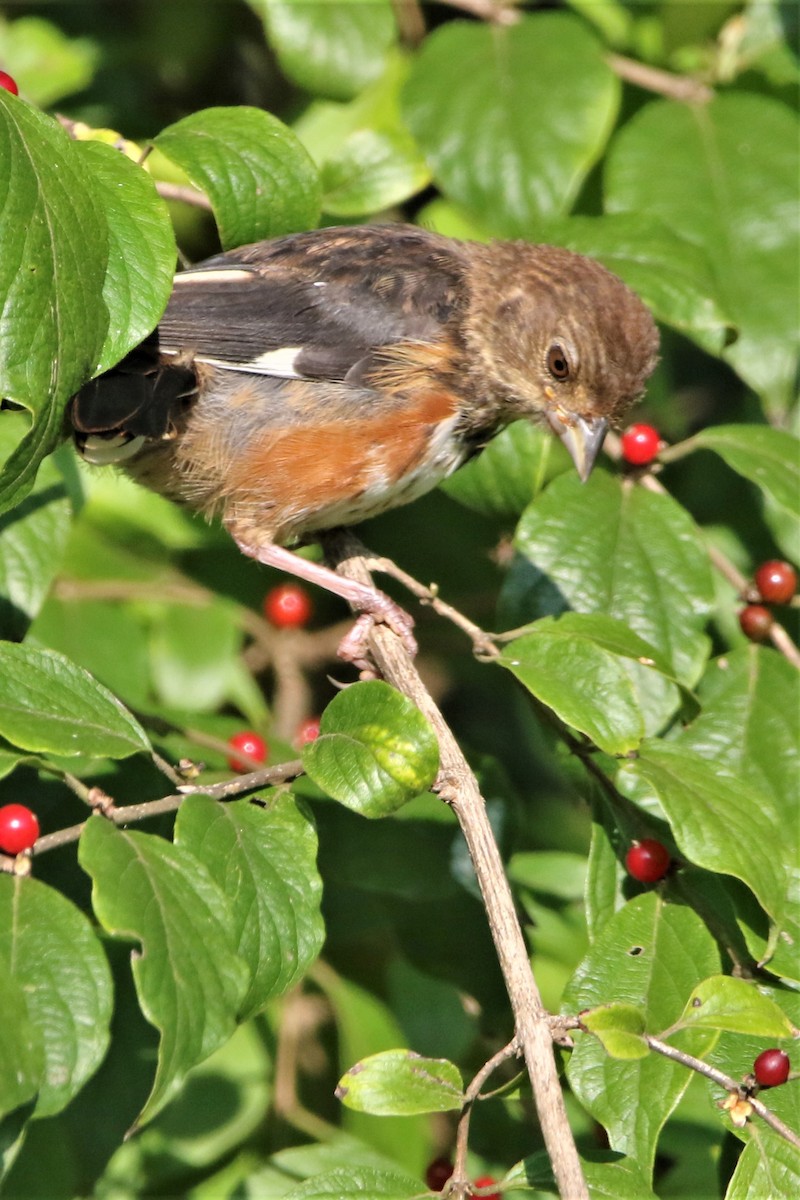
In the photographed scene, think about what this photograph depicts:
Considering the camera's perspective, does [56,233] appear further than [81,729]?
No

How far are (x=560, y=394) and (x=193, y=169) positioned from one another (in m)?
1.23

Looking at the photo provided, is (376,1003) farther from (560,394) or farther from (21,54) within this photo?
(21,54)

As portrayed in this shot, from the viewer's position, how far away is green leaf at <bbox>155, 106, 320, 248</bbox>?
2.84 m

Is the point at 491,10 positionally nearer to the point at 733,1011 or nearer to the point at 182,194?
the point at 182,194

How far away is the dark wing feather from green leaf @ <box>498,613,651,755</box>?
1.23 meters

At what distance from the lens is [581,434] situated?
3.43m

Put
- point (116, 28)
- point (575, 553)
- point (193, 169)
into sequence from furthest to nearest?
point (116, 28), point (575, 553), point (193, 169)

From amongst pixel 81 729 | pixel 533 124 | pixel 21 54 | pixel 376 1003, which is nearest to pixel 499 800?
pixel 376 1003

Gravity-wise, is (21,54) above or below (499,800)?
above

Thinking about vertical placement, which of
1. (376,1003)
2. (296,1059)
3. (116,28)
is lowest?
(296,1059)

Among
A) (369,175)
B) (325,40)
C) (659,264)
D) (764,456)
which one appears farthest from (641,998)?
(325,40)

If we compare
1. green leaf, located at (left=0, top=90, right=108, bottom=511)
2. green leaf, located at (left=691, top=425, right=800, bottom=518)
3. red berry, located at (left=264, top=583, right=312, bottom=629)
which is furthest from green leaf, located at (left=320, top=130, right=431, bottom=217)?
green leaf, located at (left=0, top=90, right=108, bottom=511)

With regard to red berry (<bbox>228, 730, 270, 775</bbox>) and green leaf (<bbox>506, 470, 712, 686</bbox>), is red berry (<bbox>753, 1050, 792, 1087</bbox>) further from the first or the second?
red berry (<bbox>228, 730, 270, 775</bbox>)

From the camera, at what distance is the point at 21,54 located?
4.36 m
